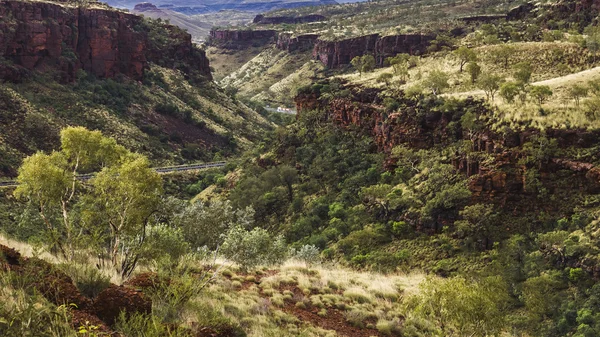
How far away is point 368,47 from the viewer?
146000 millimetres

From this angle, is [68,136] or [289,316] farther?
[68,136]

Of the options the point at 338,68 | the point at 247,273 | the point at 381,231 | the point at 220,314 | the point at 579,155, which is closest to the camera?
the point at 220,314

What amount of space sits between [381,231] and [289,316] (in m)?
24.0

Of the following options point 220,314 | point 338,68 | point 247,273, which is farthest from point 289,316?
point 338,68

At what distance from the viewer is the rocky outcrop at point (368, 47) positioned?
127 meters

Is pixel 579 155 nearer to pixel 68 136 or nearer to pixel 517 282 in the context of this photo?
pixel 517 282

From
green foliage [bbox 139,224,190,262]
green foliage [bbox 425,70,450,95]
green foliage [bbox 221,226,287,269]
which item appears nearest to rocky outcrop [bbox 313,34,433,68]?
green foliage [bbox 425,70,450,95]

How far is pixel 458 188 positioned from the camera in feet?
117

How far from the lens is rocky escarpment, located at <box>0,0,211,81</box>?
78.4 meters

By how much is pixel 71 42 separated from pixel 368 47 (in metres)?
85.3

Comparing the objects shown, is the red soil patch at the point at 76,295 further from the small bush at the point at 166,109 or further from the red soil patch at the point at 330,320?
the small bush at the point at 166,109

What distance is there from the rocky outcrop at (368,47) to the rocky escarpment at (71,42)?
2260 inches

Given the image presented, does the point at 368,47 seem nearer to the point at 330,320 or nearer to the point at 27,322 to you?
the point at 330,320

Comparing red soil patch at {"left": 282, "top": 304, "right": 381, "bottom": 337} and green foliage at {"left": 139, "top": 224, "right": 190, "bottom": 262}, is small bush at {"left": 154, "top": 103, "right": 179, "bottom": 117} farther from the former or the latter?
red soil patch at {"left": 282, "top": 304, "right": 381, "bottom": 337}
